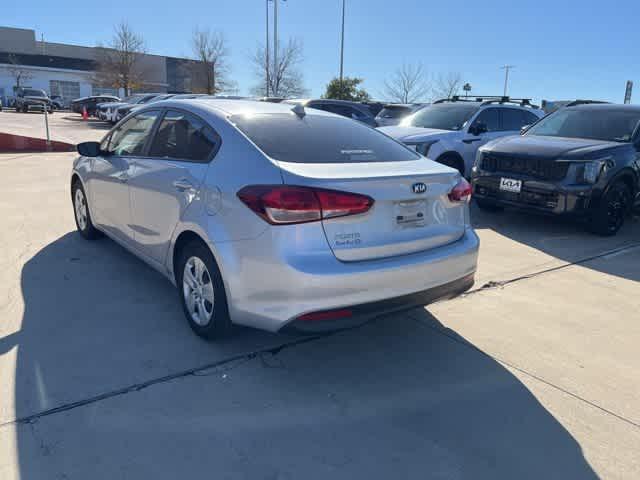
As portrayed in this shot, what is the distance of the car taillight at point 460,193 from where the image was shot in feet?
11.1

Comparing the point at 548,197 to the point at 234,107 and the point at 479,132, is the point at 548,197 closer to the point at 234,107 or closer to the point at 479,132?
the point at 479,132

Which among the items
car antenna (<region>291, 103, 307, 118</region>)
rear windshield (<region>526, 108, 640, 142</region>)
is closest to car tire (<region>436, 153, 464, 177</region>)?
rear windshield (<region>526, 108, 640, 142</region>)

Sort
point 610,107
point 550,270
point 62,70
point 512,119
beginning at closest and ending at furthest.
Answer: point 550,270, point 610,107, point 512,119, point 62,70

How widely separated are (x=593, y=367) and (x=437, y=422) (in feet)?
4.43

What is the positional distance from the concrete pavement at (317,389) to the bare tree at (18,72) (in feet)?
196

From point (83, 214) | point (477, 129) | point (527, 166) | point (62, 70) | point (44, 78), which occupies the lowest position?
point (83, 214)

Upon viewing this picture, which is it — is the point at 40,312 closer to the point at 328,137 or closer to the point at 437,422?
the point at 328,137

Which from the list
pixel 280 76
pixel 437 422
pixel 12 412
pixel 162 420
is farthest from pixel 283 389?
pixel 280 76

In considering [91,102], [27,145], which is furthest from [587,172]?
[91,102]

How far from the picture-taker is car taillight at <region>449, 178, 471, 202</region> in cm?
338

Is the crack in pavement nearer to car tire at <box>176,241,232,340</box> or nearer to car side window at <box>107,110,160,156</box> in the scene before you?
car tire at <box>176,241,232,340</box>

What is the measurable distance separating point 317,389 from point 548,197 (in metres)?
4.86

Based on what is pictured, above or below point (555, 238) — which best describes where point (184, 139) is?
above

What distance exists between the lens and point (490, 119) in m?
9.98
